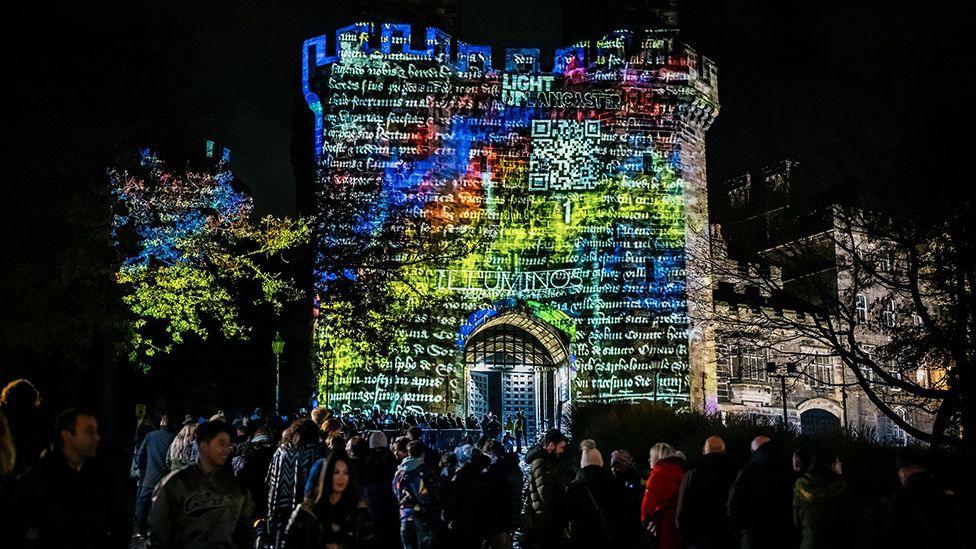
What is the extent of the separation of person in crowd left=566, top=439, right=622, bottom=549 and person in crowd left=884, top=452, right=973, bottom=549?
7.70 feet

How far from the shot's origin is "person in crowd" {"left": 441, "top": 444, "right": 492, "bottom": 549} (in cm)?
919

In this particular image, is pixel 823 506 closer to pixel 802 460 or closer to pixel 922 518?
pixel 802 460

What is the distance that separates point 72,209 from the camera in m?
21.9

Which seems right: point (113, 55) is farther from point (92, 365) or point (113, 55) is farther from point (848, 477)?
point (848, 477)

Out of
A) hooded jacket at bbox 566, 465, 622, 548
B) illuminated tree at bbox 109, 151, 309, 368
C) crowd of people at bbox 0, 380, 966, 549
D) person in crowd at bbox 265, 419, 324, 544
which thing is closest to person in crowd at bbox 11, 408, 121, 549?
crowd of people at bbox 0, 380, 966, 549

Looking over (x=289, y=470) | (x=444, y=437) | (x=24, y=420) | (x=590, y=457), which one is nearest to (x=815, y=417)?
(x=444, y=437)

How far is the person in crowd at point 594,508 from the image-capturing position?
877 centimetres

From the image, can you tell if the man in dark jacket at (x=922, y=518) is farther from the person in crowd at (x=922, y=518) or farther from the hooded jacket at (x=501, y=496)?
the hooded jacket at (x=501, y=496)

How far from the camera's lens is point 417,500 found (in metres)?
9.71

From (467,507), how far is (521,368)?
25.7 meters

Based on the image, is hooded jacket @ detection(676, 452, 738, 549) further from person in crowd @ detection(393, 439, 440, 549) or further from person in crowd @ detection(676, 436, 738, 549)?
person in crowd @ detection(393, 439, 440, 549)

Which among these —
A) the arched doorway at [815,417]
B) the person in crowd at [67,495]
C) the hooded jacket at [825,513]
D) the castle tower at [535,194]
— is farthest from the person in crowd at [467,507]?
the arched doorway at [815,417]

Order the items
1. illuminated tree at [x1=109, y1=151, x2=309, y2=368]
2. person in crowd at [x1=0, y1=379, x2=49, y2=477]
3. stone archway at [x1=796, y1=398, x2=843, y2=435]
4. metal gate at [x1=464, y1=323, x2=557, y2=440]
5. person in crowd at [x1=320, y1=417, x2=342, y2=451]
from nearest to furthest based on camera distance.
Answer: person in crowd at [x1=0, y1=379, x2=49, y2=477] → person in crowd at [x1=320, y1=417, x2=342, y2=451] → illuminated tree at [x1=109, y1=151, x2=309, y2=368] → metal gate at [x1=464, y1=323, x2=557, y2=440] → stone archway at [x1=796, y1=398, x2=843, y2=435]

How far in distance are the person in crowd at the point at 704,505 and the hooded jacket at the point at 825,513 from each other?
2.53 ft
